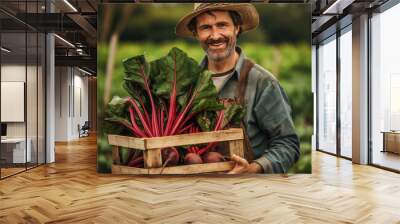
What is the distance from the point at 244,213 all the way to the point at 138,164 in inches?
110

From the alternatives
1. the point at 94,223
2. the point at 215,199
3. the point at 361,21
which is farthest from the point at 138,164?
the point at 361,21

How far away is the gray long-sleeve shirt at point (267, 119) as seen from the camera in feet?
22.2

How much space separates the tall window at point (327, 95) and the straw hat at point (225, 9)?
14.4ft

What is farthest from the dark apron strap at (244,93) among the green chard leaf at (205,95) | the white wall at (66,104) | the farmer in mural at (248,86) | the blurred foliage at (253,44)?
the white wall at (66,104)

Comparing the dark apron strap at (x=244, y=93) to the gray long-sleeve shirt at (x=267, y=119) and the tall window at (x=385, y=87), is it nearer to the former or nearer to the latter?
the gray long-sleeve shirt at (x=267, y=119)

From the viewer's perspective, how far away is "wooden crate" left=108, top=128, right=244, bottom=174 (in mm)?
6555

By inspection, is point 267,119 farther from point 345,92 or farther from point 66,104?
point 66,104

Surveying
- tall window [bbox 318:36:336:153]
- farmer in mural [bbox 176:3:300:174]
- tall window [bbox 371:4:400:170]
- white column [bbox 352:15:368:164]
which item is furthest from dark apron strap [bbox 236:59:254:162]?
tall window [bbox 318:36:336:153]

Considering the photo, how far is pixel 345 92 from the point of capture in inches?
386

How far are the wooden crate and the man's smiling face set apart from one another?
1313 mm

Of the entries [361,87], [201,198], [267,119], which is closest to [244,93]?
[267,119]

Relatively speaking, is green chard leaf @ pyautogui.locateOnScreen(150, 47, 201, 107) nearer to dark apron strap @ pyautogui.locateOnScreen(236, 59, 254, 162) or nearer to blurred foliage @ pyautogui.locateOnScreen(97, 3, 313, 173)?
blurred foliage @ pyautogui.locateOnScreen(97, 3, 313, 173)

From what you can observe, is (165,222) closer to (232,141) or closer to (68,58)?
(232,141)

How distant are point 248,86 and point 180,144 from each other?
58.5 inches
